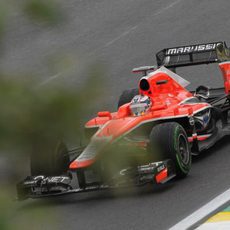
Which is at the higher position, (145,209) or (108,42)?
(108,42)

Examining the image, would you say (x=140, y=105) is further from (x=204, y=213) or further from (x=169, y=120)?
(x=204, y=213)

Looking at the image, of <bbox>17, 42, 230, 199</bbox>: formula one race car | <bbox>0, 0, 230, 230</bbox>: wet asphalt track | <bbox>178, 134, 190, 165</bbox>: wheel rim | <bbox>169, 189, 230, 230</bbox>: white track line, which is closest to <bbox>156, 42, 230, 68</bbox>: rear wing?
<bbox>17, 42, 230, 199</bbox>: formula one race car

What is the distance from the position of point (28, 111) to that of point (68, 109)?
2.1 inches

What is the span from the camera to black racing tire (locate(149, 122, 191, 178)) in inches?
277

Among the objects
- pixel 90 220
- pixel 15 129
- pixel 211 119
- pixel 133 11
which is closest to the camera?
pixel 15 129

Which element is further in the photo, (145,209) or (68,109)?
(145,209)

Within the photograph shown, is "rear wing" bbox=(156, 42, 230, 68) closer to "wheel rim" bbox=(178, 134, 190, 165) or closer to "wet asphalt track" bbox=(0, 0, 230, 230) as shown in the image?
"wet asphalt track" bbox=(0, 0, 230, 230)

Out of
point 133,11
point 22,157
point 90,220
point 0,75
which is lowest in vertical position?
point 90,220

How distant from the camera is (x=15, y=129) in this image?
971 mm

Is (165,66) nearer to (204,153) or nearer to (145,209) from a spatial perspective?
(204,153)

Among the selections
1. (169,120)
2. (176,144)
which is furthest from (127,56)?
(176,144)

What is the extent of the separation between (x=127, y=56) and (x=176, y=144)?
29.1ft

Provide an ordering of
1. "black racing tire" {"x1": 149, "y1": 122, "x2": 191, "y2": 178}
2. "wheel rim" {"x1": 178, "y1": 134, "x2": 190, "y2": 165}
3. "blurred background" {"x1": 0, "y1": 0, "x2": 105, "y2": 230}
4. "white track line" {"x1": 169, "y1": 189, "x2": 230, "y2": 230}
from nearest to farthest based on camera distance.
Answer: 1. "blurred background" {"x1": 0, "y1": 0, "x2": 105, "y2": 230}
2. "white track line" {"x1": 169, "y1": 189, "x2": 230, "y2": 230}
3. "black racing tire" {"x1": 149, "y1": 122, "x2": 191, "y2": 178}
4. "wheel rim" {"x1": 178, "y1": 134, "x2": 190, "y2": 165}

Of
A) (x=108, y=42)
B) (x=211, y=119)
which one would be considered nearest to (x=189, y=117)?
(x=211, y=119)
